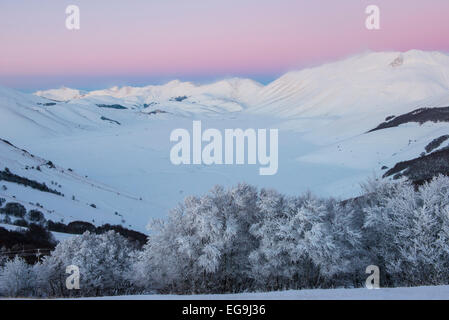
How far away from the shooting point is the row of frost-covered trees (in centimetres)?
1576

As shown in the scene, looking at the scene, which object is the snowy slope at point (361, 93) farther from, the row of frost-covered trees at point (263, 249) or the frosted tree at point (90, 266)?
the frosted tree at point (90, 266)

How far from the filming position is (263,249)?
16094 millimetres

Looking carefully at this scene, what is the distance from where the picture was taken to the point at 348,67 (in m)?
193

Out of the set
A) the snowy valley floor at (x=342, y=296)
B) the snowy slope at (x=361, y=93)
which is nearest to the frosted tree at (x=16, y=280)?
the snowy valley floor at (x=342, y=296)

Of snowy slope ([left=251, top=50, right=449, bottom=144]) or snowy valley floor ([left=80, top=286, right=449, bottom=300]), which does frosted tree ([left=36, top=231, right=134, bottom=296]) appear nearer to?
snowy valley floor ([left=80, top=286, right=449, bottom=300])

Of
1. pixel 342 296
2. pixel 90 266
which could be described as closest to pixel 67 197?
pixel 90 266

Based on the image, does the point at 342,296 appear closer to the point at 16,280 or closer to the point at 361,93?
the point at 16,280

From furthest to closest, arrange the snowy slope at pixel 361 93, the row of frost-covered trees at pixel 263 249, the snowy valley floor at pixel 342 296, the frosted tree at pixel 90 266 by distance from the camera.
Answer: the snowy slope at pixel 361 93
the frosted tree at pixel 90 266
the row of frost-covered trees at pixel 263 249
the snowy valley floor at pixel 342 296

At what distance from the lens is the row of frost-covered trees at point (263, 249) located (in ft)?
51.7

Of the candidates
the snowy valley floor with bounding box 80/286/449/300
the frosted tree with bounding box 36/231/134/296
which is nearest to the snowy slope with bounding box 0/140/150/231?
the frosted tree with bounding box 36/231/134/296

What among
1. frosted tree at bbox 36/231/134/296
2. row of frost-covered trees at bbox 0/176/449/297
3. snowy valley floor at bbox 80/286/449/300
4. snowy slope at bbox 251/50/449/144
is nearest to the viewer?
snowy valley floor at bbox 80/286/449/300
